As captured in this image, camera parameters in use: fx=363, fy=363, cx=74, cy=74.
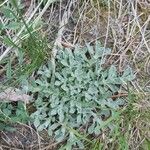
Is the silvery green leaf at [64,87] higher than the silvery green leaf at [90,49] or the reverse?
the reverse

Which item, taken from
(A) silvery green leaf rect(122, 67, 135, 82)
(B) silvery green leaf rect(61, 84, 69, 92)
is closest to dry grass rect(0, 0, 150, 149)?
(A) silvery green leaf rect(122, 67, 135, 82)

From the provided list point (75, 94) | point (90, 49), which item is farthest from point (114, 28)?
point (75, 94)

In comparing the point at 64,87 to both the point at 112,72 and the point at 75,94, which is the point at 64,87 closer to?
the point at 75,94

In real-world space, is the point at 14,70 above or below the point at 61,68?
above

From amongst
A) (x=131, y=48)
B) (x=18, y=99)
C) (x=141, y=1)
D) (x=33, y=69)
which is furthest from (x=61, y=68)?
(x=141, y=1)

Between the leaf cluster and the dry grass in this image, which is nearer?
the leaf cluster

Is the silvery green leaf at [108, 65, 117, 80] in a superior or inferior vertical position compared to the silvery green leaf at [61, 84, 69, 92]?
inferior

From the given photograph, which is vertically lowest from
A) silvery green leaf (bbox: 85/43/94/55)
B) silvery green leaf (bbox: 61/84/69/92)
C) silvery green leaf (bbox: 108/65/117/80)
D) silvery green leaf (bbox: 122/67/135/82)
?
silvery green leaf (bbox: 122/67/135/82)

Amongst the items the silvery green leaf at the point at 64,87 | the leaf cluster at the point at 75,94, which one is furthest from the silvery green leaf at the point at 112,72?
the silvery green leaf at the point at 64,87

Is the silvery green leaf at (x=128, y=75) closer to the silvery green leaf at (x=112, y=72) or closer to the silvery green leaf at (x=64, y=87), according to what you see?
the silvery green leaf at (x=112, y=72)

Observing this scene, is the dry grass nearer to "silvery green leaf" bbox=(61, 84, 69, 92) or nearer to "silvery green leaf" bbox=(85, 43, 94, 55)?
"silvery green leaf" bbox=(85, 43, 94, 55)

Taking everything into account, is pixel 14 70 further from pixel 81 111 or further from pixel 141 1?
pixel 141 1
